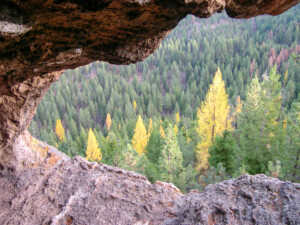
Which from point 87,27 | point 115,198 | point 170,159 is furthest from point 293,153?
point 87,27

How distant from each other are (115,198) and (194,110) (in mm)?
57205

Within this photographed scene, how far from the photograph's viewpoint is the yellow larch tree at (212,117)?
19000mm

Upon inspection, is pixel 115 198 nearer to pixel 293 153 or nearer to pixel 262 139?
pixel 293 153

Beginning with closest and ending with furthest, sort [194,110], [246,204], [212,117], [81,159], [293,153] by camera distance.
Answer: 1. [246,204]
2. [81,159]
3. [293,153]
4. [212,117]
5. [194,110]

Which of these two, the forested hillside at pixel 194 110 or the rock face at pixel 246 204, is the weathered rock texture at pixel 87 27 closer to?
the rock face at pixel 246 204

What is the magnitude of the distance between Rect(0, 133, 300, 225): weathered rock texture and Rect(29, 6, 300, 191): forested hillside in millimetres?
6659

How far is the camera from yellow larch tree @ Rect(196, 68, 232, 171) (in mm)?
19000

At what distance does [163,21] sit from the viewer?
3.74 metres

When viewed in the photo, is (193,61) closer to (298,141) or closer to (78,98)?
(78,98)

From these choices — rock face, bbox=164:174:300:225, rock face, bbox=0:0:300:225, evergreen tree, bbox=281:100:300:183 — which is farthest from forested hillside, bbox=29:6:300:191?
rock face, bbox=0:0:300:225

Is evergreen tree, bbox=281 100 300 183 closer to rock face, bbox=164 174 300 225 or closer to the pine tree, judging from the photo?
the pine tree

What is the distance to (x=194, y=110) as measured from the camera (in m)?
61.4

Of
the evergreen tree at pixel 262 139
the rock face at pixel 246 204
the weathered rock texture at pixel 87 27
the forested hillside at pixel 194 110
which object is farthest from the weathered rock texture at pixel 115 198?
the evergreen tree at pixel 262 139

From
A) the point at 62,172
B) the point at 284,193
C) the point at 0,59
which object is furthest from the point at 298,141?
the point at 0,59
